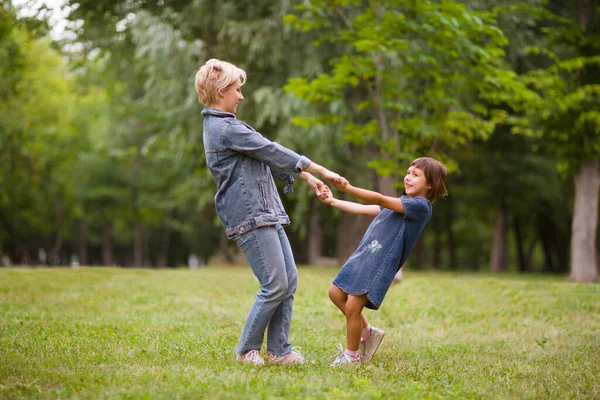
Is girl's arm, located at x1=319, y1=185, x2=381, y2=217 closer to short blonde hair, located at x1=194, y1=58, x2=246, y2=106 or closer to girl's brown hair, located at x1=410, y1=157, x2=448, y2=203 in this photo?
girl's brown hair, located at x1=410, y1=157, x2=448, y2=203

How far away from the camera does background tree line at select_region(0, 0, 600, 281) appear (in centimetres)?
1304

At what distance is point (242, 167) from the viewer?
5.48m

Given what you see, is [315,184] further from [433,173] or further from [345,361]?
[345,361]

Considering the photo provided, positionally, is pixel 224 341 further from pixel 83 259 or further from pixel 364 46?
pixel 83 259

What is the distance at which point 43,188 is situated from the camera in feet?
128

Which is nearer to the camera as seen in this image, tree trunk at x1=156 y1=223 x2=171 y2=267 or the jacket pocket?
the jacket pocket

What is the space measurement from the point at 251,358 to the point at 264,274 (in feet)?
2.18

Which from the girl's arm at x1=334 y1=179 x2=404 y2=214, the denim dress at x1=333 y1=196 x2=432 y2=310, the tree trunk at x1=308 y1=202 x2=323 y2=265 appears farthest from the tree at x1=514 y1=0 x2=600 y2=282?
the girl's arm at x1=334 y1=179 x2=404 y2=214

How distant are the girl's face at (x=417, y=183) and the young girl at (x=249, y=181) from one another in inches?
27.3

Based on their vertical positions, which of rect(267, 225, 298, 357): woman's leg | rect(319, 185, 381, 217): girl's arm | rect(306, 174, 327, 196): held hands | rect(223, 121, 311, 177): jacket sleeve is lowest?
rect(267, 225, 298, 357): woman's leg

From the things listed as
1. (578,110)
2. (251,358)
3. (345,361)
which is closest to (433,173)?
(345,361)

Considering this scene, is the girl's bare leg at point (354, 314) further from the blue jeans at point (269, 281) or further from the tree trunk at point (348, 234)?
the tree trunk at point (348, 234)

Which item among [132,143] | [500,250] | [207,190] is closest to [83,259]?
[132,143]

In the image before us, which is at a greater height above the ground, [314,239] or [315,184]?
[315,184]
